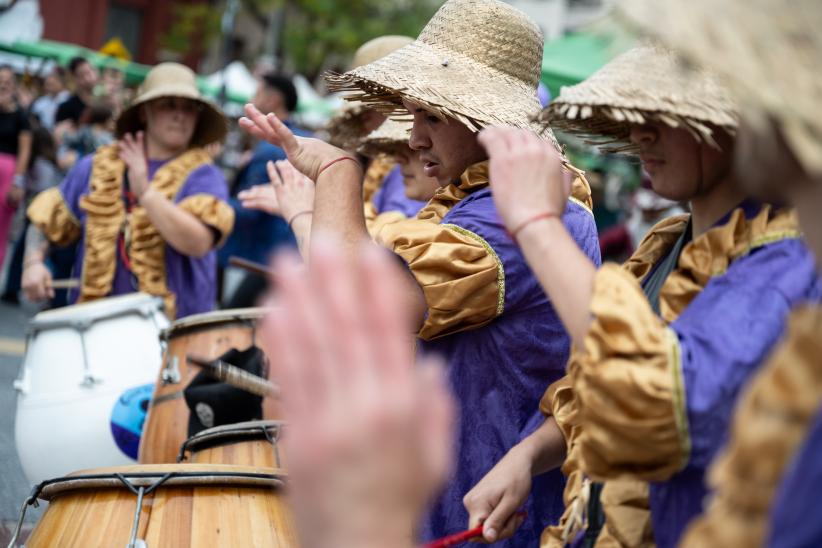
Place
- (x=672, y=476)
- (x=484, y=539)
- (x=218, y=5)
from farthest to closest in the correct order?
(x=218, y=5), (x=484, y=539), (x=672, y=476)

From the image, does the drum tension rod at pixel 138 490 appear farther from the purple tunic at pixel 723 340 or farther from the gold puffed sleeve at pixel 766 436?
the gold puffed sleeve at pixel 766 436

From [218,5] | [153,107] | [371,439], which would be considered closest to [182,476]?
[371,439]

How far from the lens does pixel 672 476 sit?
1644 mm

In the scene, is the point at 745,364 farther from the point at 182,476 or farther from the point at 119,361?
the point at 119,361

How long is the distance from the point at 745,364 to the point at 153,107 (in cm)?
396

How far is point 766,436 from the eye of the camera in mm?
1129

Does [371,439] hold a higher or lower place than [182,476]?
higher

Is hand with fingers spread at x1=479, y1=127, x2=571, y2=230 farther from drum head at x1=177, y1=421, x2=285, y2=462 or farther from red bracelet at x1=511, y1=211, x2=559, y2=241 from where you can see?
drum head at x1=177, y1=421, x2=285, y2=462

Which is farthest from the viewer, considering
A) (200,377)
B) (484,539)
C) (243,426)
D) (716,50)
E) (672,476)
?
(200,377)

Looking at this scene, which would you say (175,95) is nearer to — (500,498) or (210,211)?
(210,211)

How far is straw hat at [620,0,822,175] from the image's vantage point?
1.15 metres

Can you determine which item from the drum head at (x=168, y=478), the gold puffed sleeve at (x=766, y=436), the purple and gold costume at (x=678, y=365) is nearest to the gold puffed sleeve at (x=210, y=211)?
the drum head at (x=168, y=478)

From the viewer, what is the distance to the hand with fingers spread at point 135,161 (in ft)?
15.4

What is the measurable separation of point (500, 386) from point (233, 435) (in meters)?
1.10
